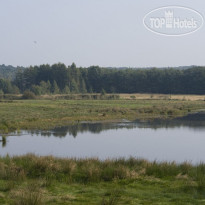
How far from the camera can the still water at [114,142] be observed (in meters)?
20.3

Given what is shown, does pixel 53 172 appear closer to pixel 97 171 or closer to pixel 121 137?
pixel 97 171

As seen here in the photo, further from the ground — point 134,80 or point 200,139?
point 134,80

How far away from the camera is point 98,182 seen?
9.91 meters

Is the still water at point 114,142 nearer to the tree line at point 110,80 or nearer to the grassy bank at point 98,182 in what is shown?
the grassy bank at point 98,182

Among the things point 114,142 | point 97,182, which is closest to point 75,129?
point 114,142

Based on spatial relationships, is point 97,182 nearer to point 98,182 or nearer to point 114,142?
point 98,182

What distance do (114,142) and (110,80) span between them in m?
95.8

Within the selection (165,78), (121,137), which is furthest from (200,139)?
(165,78)

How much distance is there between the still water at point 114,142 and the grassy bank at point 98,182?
20.5 feet

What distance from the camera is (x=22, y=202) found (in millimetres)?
6699

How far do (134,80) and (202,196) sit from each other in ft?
371

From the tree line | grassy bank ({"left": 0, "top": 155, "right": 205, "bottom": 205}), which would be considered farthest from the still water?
the tree line

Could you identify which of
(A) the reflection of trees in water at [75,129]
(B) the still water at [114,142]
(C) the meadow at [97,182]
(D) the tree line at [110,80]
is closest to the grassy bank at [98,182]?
(C) the meadow at [97,182]

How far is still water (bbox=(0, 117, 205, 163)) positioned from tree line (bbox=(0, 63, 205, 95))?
7823 centimetres
